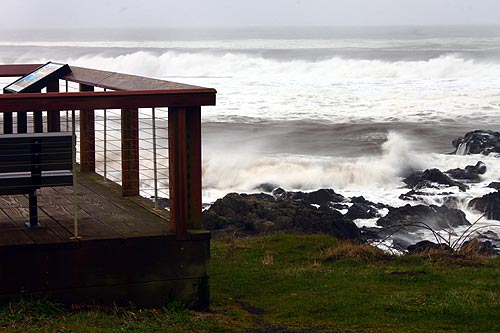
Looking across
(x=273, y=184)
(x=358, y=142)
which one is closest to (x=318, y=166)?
(x=273, y=184)

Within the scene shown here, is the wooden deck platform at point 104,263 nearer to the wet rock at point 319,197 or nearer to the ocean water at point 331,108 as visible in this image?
the ocean water at point 331,108

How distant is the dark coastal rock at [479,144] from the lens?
30.4 m

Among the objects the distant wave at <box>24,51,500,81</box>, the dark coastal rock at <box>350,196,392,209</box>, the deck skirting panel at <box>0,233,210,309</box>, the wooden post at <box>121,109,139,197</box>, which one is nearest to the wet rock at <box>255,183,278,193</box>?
the dark coastal rock at <box>350,196,392,209</box>

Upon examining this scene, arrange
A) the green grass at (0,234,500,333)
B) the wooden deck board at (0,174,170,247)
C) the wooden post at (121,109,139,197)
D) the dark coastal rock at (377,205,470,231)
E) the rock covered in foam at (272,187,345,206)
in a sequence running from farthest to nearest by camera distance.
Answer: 1. the rock covered in foam at (272,187,345,206)
2. the dark coastal rock at (377,205,470,231)
3. the wooden post at (121,109,139,197)
4. the wooden deck board at (0,174,170,247)
5. the green grass at (0,234,500,333)

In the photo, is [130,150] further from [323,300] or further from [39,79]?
[323,300]

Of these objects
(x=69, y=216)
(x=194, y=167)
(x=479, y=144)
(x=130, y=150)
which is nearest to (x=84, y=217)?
(x=69, y=216)

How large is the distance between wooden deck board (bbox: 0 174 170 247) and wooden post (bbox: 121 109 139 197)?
16cm

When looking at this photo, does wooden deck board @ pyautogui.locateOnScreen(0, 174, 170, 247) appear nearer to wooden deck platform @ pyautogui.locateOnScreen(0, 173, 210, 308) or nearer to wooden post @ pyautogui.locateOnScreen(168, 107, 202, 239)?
wooden deck platform @ pyautogui.locateOnScreen(0, 173, 210, 308)

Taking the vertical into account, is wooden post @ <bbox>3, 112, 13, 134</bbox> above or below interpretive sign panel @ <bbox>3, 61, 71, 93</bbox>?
below

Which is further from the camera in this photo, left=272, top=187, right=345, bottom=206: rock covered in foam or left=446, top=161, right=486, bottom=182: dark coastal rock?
left=446, top=161, right=486, bottom=182: dark coastal rock

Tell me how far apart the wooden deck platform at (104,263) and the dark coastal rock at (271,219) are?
329 inches

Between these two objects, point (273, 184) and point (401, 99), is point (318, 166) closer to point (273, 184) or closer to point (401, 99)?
point (273, 184)

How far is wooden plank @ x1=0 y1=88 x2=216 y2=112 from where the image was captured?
852 cm

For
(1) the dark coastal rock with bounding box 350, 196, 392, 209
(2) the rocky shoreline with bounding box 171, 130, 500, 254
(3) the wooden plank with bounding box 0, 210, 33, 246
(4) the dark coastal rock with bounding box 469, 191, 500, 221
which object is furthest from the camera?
(1) the dark coastal rock with bounding box 350, 196, 392, 209
